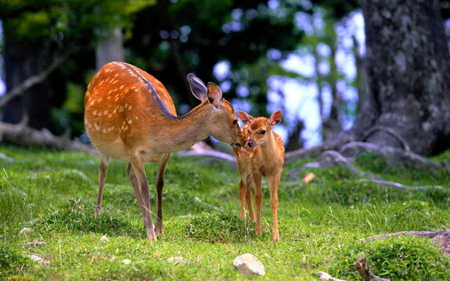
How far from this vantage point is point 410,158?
36.1 ft

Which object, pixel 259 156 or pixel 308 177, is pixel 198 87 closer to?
pixel 259 156

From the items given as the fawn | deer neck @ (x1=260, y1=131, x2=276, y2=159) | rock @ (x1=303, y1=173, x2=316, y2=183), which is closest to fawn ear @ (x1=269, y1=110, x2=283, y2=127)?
the fawn

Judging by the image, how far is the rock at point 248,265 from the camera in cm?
502

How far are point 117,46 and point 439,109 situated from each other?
8.18 m

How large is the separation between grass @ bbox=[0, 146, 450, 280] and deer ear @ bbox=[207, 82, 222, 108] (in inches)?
45.5

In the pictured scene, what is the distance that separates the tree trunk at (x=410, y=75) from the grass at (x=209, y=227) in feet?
5.00

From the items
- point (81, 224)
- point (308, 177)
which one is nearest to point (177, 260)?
point (81, 224)

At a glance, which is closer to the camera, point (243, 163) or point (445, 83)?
point (243, 163)

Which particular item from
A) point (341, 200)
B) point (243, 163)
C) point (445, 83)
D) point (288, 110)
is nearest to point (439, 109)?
point (445, 83)

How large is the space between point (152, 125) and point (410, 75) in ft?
23.6

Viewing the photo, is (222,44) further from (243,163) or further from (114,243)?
(114,243)

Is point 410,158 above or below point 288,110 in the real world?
above

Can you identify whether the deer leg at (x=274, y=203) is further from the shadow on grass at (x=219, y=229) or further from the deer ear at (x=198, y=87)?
the deer ear at (x=198, y=87)

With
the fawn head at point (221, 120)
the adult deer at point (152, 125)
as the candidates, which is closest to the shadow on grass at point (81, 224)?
the adult deer at point (152, 125)
